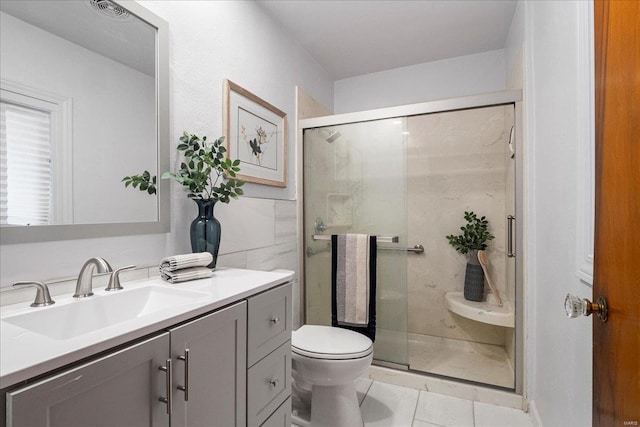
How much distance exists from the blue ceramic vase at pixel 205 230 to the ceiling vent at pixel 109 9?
73 centimetres

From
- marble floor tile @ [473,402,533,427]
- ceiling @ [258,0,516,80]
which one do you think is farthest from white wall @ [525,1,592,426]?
ceiling @ [258,0,516,80]

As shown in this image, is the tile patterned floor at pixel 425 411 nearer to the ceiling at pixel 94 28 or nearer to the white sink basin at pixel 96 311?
the white sink basin at pixel 96 311

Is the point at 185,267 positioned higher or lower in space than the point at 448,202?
lower

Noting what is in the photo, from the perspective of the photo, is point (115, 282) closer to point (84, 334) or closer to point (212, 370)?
point (84, 334)

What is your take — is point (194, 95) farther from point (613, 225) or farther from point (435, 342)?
point (435, 342)

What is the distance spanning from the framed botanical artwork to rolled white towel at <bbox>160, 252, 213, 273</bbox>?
636 mm

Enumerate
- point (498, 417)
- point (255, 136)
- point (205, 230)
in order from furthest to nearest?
point (255, 136) < point (498, 417) < point (205, 230)

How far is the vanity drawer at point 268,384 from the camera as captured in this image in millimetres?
1063

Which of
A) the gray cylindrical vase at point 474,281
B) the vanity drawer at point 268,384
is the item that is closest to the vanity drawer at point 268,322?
the vanity drawer at point 268,384

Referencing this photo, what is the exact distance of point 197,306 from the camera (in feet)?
2.81

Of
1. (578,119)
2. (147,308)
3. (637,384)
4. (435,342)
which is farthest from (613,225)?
(435,342)

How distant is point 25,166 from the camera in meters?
0.92

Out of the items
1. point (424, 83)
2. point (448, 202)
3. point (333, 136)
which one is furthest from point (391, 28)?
point (448, 202)

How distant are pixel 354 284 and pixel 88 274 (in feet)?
4.84
